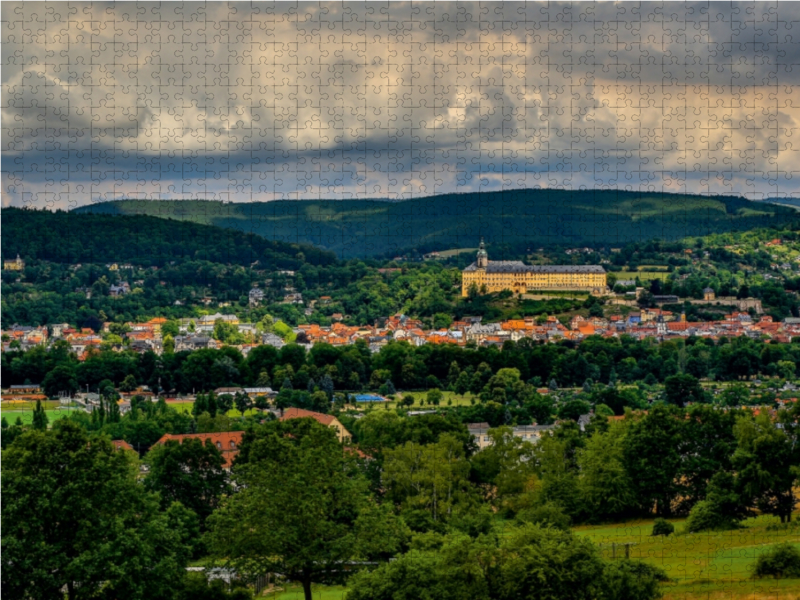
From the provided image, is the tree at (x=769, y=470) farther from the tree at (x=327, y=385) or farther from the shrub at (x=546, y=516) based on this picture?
the tree at (x=327, y=385)

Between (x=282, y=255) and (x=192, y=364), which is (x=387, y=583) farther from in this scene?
(x=282, y=255)

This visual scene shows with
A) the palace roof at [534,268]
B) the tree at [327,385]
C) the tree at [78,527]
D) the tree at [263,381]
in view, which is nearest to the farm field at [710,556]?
the tree at [78,527]

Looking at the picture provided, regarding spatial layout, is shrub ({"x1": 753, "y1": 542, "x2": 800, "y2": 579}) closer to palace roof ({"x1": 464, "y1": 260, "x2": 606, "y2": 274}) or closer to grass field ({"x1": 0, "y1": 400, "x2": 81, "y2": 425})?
grass field ({"x1": 0, "y1": 400, "x2": 81, "y2": 425})

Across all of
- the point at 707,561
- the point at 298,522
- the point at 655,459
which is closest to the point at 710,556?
the point at 707,561

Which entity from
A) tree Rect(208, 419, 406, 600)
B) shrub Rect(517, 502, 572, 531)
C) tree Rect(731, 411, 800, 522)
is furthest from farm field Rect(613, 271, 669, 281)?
tree Rect(208, 419, 406, 600)

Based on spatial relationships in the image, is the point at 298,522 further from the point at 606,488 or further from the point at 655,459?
the point at 655,459

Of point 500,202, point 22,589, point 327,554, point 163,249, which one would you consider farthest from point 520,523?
point 163,249
